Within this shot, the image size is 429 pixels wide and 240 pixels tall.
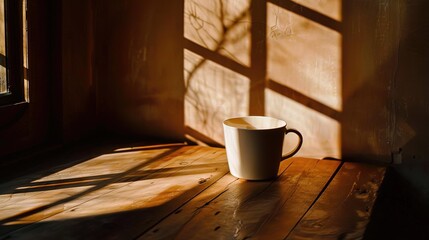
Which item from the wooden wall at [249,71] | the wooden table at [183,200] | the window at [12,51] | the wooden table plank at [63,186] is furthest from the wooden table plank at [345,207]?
the window at [12,51]

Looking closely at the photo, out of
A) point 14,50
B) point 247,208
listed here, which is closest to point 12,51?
point 14,50

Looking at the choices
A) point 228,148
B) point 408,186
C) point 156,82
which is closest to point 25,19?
point 156,82

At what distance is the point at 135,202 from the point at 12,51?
73cm

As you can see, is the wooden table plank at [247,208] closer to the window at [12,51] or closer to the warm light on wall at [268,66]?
the warm light on wall at [268,66]

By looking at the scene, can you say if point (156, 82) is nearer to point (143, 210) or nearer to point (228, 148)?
point (228, 148)

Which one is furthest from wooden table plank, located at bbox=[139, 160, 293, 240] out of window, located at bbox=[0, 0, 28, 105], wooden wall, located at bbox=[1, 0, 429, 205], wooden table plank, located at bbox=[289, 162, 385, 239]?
window, located at bbox=[0, 0, 28, 105]

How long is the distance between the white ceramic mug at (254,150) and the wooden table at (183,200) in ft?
0.10

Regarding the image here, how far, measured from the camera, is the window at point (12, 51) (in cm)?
171

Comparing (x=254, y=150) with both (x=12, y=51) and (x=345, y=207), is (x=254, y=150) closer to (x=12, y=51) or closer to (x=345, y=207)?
(x=345, y=207)

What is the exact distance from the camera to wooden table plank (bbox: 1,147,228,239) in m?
1.14

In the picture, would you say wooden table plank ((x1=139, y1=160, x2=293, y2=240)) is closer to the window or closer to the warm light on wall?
the warm light on wall

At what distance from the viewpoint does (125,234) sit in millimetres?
1125

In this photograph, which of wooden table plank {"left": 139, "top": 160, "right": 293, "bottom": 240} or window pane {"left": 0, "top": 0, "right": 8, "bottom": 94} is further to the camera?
window pane {"left": 0, "top": 0, "right": 8, "bottom": 94}

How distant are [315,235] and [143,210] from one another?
1.33 ft
